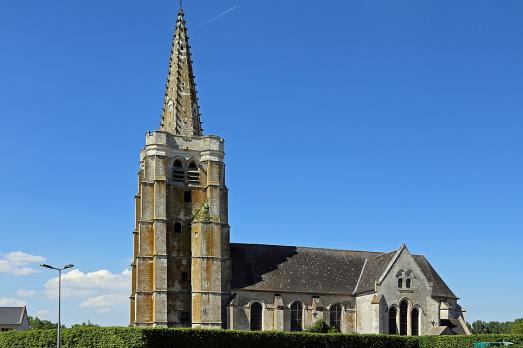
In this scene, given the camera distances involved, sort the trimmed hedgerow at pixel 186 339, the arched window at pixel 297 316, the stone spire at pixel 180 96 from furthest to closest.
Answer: the stone spire at pixel 180 96 → the arched window at pixel 297 316 → the trimmed hedgerow at pixel 186 339

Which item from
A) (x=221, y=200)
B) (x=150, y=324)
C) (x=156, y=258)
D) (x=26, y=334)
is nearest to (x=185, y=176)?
(x=221, y=200)

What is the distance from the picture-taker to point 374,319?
65250 millimetres

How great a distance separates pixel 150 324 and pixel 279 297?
1179 cm

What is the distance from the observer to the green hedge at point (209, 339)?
50.6 metres

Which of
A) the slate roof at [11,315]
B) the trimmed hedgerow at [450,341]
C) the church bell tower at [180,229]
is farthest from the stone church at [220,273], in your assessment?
the slate roof at [11,315]

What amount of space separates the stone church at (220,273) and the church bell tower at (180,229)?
9 centimetres

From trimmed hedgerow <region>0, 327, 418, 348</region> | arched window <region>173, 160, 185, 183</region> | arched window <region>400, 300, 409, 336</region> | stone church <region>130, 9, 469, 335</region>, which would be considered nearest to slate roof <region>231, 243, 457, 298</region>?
stone church <region>130, 9, 469, 335</region>

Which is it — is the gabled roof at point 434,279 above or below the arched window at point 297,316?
above

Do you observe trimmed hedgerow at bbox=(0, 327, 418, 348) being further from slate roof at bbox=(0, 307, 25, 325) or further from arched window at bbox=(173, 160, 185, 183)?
slate roof at bbox=(0, 307, 25, 325)

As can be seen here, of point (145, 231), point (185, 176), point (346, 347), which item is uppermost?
point (185, 176)

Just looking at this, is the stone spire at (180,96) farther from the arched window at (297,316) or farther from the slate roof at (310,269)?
the arched window at (297,316)

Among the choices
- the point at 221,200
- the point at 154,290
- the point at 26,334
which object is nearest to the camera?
the point at 26,334

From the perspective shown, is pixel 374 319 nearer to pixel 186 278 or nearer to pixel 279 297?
pixel 279 297

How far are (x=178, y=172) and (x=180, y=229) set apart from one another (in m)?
5.43
